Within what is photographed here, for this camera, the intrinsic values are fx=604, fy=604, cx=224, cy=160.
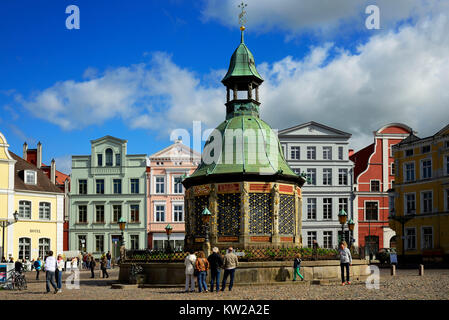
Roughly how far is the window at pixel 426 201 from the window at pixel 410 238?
2360mm

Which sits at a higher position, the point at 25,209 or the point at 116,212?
the point at 25,209

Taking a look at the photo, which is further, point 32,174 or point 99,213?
point 99,213

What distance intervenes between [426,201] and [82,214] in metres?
34.8

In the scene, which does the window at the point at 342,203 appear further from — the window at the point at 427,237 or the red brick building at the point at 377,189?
the window at the point at 427,237

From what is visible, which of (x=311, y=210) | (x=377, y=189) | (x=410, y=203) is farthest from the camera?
(x=377, y=189)

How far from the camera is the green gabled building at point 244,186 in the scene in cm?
3019

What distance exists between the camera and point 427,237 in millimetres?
54156

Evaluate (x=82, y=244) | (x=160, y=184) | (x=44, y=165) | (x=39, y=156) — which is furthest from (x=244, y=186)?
(x=44, y=165)

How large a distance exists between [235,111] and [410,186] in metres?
28.0

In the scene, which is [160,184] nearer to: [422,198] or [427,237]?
[422,198]

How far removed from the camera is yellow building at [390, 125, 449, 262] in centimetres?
5238

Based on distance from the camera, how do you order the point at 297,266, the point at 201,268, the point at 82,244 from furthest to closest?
1. the point at 82,244
2. the point at 297,266
3. the point at 201,268
